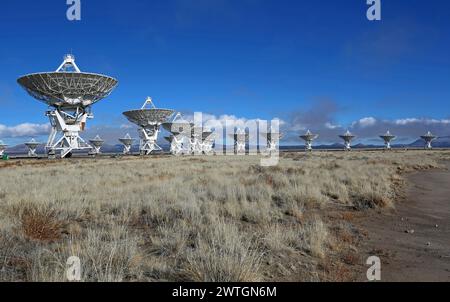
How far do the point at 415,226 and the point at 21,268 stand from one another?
8346 mm

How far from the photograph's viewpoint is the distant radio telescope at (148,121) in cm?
7838

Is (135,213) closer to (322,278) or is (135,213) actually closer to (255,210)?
(255,210)

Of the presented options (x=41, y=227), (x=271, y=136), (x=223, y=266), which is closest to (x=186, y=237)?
(x=223, y=266)

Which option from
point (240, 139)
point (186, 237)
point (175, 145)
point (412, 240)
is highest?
point (240, 139)

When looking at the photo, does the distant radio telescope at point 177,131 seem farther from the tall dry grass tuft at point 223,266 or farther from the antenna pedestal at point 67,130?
the tall dry grass tuft at point 223,266

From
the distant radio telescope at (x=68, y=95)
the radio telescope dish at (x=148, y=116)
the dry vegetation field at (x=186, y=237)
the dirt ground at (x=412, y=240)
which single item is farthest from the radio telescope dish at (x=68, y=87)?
the dirt ground at (x=412, y=240)

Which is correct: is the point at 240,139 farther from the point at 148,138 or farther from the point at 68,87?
the point at 68,87

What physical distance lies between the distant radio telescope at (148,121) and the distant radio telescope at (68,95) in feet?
61.6

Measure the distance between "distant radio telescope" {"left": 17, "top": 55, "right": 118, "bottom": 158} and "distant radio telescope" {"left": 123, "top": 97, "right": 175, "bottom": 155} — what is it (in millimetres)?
18774

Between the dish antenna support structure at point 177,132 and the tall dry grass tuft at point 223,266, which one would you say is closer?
the tall dry grass tuft at point 223,266

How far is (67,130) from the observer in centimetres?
5916

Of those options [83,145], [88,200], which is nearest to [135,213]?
[88,200]

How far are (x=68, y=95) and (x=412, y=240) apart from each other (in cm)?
5376

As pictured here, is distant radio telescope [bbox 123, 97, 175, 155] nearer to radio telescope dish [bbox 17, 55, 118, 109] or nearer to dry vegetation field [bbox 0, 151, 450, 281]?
radio telescope dish [bbox 17, 55, 118, 109]
